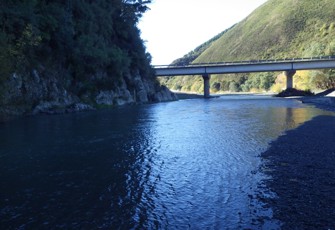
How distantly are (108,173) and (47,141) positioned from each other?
11.6m

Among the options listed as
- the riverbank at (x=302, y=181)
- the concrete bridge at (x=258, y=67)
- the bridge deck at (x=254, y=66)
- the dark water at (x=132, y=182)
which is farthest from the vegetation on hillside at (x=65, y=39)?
the concrete bridge at (x=258, y=67)

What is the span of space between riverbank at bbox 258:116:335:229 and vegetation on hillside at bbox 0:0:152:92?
103ft

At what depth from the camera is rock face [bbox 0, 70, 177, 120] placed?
43953mm

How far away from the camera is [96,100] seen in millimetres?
64062

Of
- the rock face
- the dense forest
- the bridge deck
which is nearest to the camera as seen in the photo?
the rock face

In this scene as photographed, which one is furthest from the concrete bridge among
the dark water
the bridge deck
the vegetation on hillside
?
the dark water

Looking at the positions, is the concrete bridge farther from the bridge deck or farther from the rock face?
the rock face

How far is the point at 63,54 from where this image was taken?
193 ft

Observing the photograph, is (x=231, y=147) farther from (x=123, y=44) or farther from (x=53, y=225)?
(x=123, y=44)

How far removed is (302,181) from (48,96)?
4697cm

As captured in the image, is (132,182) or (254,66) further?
(254,66)

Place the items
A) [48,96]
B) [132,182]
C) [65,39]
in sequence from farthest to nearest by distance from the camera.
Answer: [65,39] < [48,96] < [132,182]

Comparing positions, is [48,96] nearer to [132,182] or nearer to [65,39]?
[65,39]

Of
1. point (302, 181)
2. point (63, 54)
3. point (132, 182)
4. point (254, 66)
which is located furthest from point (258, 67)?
point (132, 182)
